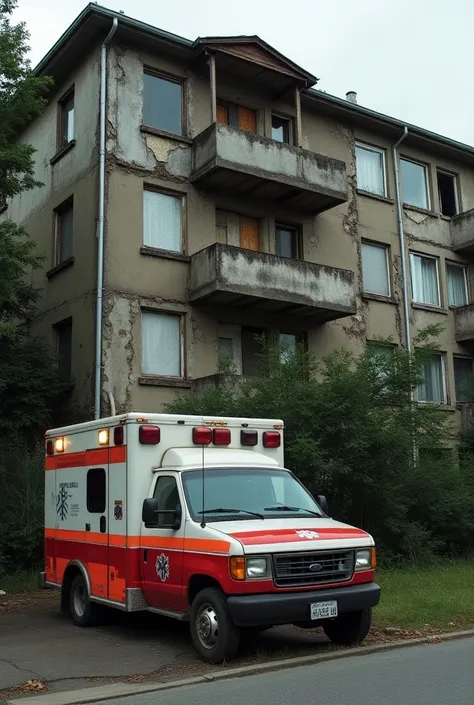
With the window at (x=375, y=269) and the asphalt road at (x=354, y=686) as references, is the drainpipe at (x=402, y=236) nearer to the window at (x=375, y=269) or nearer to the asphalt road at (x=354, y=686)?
the window at (x=375, y=269)

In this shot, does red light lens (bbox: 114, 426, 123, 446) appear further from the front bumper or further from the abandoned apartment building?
the abandoned apartment building

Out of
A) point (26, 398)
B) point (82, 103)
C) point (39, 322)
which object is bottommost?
point (26, 398)

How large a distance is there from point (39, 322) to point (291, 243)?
7498 mm

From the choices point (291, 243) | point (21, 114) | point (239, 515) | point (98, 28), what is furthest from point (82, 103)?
point (239, 515)

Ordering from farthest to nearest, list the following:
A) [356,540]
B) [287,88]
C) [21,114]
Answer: [287,88], [21,114], [356,540]

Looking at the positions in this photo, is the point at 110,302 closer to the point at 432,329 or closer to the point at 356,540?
the point at 432,329

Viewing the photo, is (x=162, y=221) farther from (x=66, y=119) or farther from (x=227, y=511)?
(x=227, y=511)

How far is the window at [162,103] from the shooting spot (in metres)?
20.1

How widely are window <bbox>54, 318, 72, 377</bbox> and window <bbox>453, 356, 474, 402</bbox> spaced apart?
1254cm

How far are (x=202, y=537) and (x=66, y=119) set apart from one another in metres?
16.5

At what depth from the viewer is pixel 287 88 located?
2217 cm

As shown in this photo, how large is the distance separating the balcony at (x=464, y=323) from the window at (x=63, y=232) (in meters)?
13.1

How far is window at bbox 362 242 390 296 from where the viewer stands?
944 inches

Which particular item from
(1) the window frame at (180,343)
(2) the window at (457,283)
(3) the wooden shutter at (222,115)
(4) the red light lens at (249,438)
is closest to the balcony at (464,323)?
(2) the window at (457,283)
